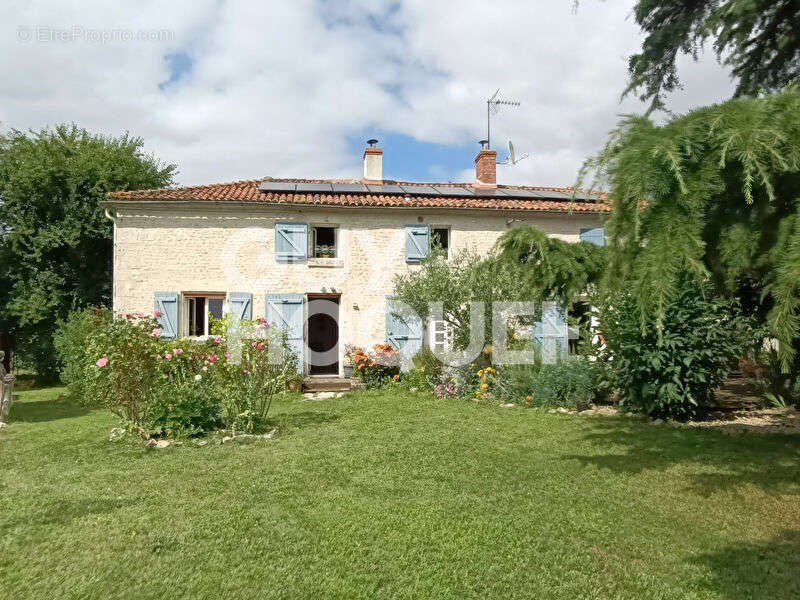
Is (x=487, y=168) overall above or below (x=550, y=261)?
above

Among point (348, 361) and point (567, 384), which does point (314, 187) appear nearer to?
point (348, 361)

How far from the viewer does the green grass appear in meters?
3.48

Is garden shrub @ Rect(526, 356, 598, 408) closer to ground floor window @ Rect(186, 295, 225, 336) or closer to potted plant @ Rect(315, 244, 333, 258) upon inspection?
potted plant @ Rect(315, 244, 333, 258)

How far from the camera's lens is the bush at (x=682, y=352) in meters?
8.13

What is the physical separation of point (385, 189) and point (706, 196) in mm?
13441

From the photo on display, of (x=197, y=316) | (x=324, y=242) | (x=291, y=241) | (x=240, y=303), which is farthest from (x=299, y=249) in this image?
(x=197, y=316)

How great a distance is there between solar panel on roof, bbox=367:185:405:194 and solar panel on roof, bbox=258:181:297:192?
2.16m

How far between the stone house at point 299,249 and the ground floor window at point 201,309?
0.02 metres

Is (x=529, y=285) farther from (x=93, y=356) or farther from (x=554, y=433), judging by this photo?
(x=93, y=356)

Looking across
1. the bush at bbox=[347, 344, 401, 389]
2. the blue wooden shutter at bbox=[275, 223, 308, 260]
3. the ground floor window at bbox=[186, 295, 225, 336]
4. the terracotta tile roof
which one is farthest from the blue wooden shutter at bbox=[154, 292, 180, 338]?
the bush at bbox=[347, 344, 401, 389]

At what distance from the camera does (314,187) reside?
15.2m

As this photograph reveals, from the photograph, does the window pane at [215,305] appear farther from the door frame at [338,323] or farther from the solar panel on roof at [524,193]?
the solar panel on roof at [524,193]

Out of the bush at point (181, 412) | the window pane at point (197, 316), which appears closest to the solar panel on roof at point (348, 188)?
the window pane at point (197, 316)

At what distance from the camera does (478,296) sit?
37.9 feet
